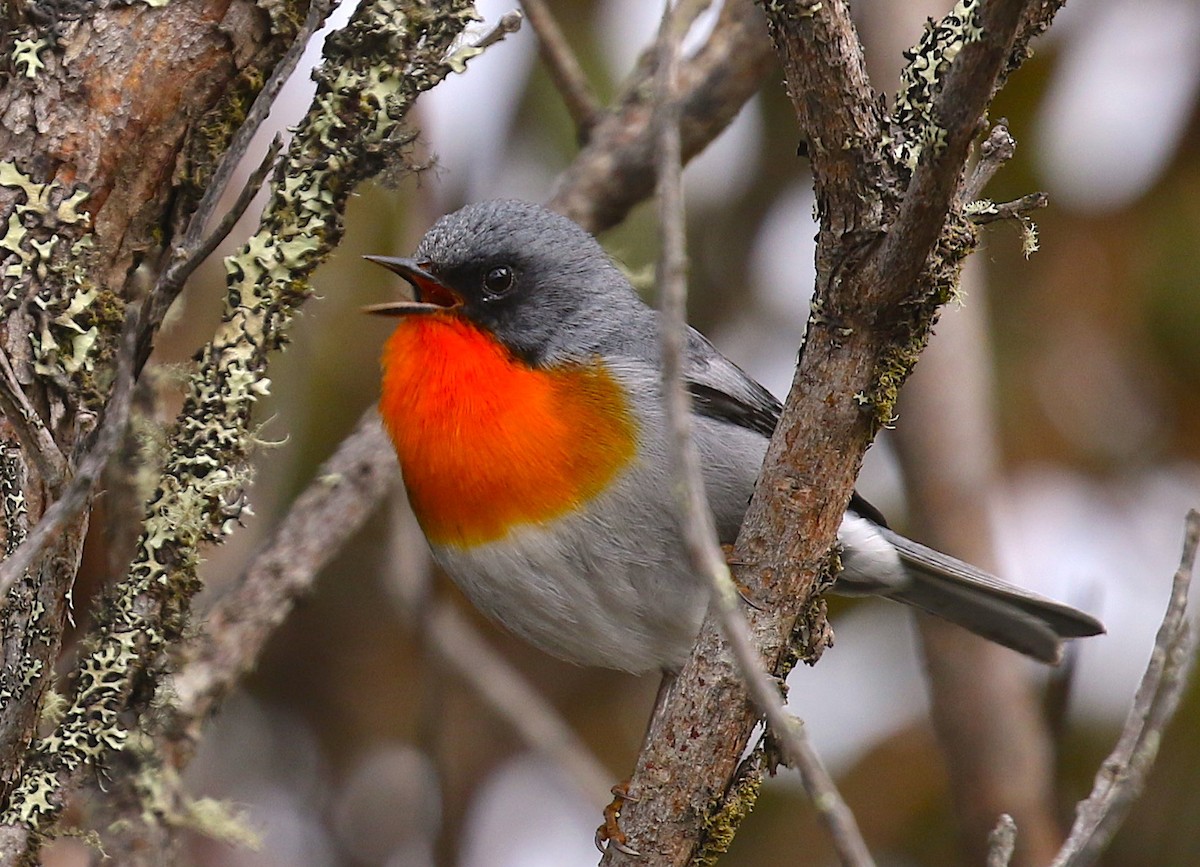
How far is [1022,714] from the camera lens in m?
4.86

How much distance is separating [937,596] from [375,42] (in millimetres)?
2509

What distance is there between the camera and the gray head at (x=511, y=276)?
3.63 meters

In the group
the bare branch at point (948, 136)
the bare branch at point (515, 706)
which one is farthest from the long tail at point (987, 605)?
the bare branch at point (948, 136)

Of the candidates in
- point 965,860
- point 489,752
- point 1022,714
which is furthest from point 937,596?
point 489,752

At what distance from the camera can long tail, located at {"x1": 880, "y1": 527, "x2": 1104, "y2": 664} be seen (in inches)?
156

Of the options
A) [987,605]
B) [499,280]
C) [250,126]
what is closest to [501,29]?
[250,126]

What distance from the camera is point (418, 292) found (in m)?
3.79

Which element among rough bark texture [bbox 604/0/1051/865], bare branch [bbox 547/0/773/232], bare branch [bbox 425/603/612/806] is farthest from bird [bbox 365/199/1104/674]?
bare branch [bbox 425/603/612/806]

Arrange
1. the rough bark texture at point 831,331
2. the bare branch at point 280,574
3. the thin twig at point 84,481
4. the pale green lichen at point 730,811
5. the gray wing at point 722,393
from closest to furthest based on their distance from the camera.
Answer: the thin twig at point 84,481 < the rough bark texture at point 831,331 < the pale green lichen at point 730,811 < the bare branch at point 280,574 < the gray wing at point 722,393

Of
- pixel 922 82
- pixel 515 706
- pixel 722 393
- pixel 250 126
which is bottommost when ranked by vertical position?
pixel 515 706

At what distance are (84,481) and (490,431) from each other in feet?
5.33

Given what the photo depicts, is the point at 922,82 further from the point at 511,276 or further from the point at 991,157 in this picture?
the point at 511,276

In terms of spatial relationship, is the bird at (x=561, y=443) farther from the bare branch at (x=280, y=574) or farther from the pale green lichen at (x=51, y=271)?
the pale green lichen at (x=51, y=271)

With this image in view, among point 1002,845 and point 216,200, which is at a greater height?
point 216,200
